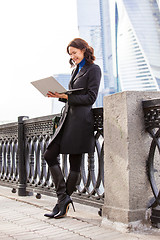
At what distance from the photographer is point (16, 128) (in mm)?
6625

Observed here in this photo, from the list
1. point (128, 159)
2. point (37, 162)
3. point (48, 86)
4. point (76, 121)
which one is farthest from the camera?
point (37, 162)

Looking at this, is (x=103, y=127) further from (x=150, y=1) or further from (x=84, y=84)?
(x=150, y=1)

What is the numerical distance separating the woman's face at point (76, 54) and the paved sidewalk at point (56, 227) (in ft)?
5.68

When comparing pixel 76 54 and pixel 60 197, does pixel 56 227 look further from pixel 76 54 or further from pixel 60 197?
pixel 76 54

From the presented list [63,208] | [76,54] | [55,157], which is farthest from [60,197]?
[76,54]

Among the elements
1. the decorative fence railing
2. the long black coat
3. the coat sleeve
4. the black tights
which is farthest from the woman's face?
the black tights

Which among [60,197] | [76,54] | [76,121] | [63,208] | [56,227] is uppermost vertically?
[76,54]

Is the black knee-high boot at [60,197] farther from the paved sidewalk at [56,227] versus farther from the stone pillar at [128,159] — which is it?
the stone pillar at [128,159]

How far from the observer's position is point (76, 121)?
3816 mm

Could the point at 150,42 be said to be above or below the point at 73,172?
above

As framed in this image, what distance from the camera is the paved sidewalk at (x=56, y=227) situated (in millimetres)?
3135

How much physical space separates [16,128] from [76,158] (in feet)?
9.42

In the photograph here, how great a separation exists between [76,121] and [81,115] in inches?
3.5

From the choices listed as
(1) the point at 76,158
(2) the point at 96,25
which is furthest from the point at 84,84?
(2) the point at 96,25
